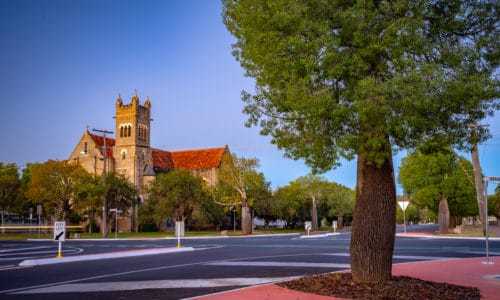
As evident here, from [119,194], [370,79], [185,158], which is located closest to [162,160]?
[185,158]

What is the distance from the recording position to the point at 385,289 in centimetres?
975

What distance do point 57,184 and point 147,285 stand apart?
49.2 m

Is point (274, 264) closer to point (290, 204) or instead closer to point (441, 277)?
point (441, 277)

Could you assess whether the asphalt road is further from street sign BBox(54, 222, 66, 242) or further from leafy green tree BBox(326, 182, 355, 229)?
leafy green tree BBox(326, 182, 355, 229)

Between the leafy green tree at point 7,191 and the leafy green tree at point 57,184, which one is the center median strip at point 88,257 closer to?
the leafy green tree at point 57,184

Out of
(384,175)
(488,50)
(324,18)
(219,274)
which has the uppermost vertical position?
(324,18)

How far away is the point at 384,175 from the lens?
10.6 meters

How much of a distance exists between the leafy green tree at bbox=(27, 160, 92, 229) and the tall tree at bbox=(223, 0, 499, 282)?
167 ft

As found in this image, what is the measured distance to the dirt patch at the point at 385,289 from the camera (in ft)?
30.4

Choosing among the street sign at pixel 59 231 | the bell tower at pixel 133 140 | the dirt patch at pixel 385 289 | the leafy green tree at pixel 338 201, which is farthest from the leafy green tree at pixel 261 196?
the dirt patch at pixel 385 289

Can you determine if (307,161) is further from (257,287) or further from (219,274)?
(219,274)

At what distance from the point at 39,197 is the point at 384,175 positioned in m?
53.8

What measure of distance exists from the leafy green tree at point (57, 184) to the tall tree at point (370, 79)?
50.8 m

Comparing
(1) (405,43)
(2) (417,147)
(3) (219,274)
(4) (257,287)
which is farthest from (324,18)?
(3) (219,274)
